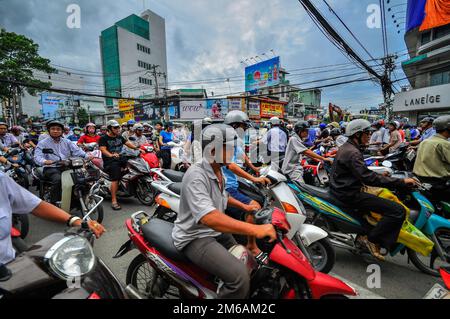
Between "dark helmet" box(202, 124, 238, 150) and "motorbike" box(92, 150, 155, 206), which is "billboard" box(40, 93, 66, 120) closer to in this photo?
"motorbike" box(92, 150, 155, 206)

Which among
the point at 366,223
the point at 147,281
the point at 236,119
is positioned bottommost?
the point at 147,281

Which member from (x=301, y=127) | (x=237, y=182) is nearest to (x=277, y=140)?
(x=301, y=127)

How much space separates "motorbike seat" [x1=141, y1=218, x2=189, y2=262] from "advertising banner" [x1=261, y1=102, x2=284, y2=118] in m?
31.6

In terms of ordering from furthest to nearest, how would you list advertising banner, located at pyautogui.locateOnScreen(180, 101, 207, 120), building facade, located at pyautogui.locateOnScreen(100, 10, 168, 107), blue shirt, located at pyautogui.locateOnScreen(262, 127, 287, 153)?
building facade, located at pyautogui.locateOnScreen(100, 10, 168, 107), advertising banner, located at pyautogui.locateOnScreen(180, 101, 207, 120), blue shirt, located at pyautogui.locateOnScreen(262, 127, 287, 153)

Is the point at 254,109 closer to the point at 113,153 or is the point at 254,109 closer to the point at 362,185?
the point at 113,153

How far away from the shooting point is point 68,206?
3.80 meters

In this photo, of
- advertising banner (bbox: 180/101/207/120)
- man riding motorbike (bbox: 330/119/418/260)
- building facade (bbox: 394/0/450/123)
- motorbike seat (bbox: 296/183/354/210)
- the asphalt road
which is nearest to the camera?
the asphalt road

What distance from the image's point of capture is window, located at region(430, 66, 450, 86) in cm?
1866

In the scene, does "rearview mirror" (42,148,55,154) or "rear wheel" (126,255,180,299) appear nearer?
"rear wheel" (126,255,180,299)

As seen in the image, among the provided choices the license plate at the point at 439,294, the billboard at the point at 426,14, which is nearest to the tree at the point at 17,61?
the license plate at the point at 439,294

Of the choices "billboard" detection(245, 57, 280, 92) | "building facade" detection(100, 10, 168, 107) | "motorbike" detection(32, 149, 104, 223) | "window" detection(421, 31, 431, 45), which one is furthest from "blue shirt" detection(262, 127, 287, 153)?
"building facade" detection(100, 10, 168, 107)

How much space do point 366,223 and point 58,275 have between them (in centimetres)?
289

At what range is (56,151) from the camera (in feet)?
13.5

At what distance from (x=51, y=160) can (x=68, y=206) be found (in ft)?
2.88
